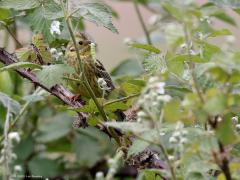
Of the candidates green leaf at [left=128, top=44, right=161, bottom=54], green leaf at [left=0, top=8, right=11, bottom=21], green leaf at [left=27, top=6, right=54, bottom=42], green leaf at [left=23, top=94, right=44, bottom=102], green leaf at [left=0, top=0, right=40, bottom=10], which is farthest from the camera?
green leaf at [left=0, top=8, right=11, bottom=21]

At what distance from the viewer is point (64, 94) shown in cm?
213

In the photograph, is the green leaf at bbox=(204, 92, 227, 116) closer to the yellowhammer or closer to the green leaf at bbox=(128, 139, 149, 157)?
the green leaf at bbox=(128, 139, 149, 157)

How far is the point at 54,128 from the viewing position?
3.52 metres

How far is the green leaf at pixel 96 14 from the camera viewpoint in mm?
1946

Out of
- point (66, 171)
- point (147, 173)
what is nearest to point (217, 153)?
point (147, 173)

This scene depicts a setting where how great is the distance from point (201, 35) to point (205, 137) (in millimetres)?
622

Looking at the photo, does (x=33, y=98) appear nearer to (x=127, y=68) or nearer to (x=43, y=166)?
(x=43, y=166)

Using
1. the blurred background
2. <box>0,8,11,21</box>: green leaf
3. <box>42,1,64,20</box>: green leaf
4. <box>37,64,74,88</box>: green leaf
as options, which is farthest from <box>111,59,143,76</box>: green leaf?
the blurred background

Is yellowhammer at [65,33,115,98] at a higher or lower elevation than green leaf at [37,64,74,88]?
lower

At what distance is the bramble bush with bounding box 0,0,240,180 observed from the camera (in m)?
1.37

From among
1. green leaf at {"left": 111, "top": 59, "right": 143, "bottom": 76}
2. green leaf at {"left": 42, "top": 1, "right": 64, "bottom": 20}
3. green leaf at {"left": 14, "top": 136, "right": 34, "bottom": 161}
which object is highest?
green leaf at {"left": 42, "top": 1, "right": 64, "bottom": 20}

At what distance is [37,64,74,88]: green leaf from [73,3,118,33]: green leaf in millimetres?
152

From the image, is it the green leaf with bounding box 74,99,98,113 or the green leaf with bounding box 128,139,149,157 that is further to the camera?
the green leaf with bounding box 74,99,98,113

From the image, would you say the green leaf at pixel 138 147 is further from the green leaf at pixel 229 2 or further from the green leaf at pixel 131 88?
the green leaf at pixel 229 2
